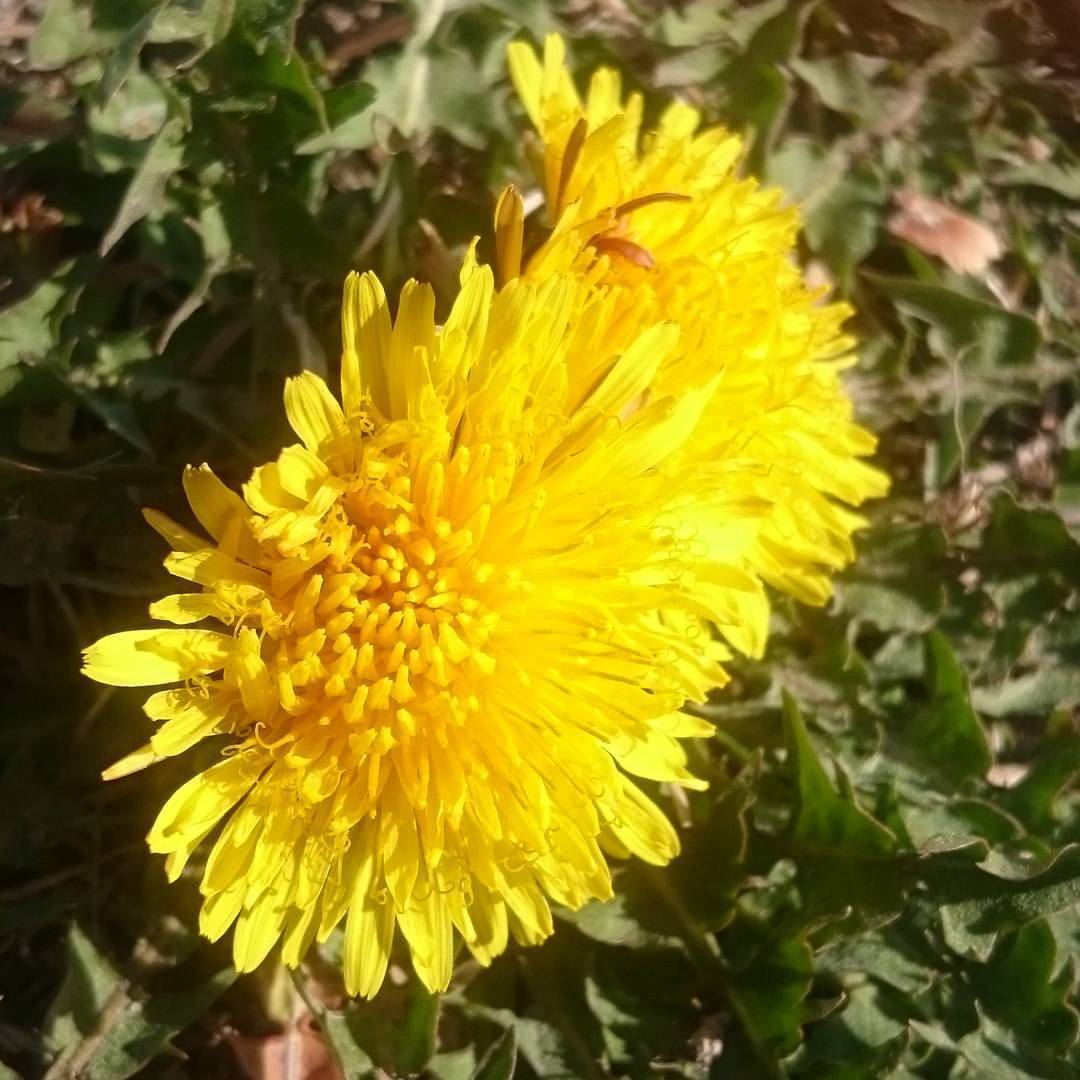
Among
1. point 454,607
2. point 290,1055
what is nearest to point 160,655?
point 454,607

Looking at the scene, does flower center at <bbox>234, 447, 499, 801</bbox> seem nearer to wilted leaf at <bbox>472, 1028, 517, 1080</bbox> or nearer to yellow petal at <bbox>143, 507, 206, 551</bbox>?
yellow petal at <bbox>143, 507, 206, 551</bbox>

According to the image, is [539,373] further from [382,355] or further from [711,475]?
[711,475]

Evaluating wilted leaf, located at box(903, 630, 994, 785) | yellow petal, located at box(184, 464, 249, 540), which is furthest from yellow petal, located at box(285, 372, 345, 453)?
wilted leaf, located at box(903, 630, 994, 785)

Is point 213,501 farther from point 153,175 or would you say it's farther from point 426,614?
point 153,175

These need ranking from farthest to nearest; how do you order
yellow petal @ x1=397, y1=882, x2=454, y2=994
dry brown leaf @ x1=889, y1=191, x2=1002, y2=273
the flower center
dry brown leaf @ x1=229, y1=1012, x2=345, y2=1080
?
dry brown leaf @ x1=889, y1=191, x2=1002, y2=273 → dry brown leaf @ x1=229, y1=1012, x2=345, y2=1080 → yellow petal @ x1=397, y1=882, x2=454, y2=994 → the flower center

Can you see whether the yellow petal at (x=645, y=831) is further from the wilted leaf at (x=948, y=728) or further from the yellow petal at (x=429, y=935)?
the wilted leaf at (x=948, y=728)

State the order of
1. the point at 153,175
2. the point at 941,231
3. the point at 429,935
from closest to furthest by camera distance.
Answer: the point at 429,935, the point at 153,175, the point at 941,231

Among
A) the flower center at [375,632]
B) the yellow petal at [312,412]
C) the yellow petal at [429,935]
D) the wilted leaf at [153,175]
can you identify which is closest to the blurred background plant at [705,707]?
the wilted leaf at [153,175]
